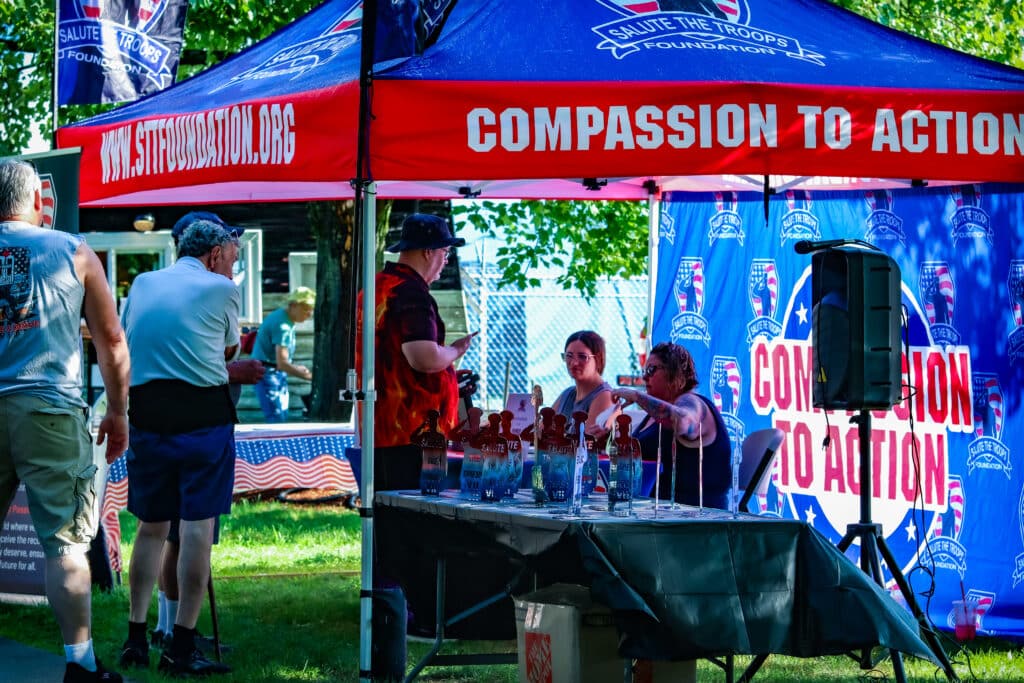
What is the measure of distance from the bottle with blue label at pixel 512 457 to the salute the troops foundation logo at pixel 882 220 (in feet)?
9.70


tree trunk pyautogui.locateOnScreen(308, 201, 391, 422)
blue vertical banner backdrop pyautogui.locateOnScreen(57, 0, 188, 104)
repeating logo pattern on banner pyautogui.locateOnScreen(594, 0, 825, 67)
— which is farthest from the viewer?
tree trunk pyautogui.locateOnScreen(308, 201, 391, 422)

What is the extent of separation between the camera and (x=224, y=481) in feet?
20.2

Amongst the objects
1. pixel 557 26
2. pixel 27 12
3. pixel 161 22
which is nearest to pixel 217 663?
pixel 557 26

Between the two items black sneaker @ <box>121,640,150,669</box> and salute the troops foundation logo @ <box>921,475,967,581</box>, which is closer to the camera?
black sneaker @ <box>121,640,150,669</box>

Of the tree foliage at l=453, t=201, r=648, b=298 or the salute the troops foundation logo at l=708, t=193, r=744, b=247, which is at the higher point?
the tree foliage at l=453, t=201, r=648, b=298

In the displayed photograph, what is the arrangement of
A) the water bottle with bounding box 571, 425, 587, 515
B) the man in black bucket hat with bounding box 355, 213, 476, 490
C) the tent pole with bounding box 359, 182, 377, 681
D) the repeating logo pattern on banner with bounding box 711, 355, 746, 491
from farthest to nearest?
1. the repeating logo pattern on banner with bounding box 711, 355, 746, 491
2. the man in black bucket hat with bounding box 355, 213, 476, 490
3. the tent pole with bounding box 359, 182, 377, 681
4. the water bottle with bounding box 571, 425, 587, 515

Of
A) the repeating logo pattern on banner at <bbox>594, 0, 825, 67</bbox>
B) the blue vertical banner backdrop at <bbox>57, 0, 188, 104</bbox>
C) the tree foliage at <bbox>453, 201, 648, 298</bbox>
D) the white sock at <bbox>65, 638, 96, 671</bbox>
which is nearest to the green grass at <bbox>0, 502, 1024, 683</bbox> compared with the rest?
the white sock at <bbox>65, 638, 96, 671</bbox>

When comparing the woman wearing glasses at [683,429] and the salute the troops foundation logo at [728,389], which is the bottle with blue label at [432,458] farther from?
the salute the troops foundation logo at [728,389]

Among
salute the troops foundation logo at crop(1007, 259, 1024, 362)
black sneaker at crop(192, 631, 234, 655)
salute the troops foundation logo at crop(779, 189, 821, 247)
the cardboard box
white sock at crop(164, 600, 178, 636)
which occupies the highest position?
salute the troops foundation logo at crop(779, 189, 821, 247)

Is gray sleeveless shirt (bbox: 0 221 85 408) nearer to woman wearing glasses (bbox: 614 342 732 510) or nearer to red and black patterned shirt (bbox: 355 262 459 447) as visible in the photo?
red and black patterned shirt (bbox: 355 262 459 447)

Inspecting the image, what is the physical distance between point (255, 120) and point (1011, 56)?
11.5 meters

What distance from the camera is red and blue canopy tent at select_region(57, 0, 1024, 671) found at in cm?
512

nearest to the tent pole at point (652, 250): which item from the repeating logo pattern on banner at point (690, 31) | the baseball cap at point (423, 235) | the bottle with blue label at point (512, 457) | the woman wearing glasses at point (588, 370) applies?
the woman wearing glasses at point (588, 370)

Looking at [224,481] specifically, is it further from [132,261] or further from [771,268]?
[132,261]
